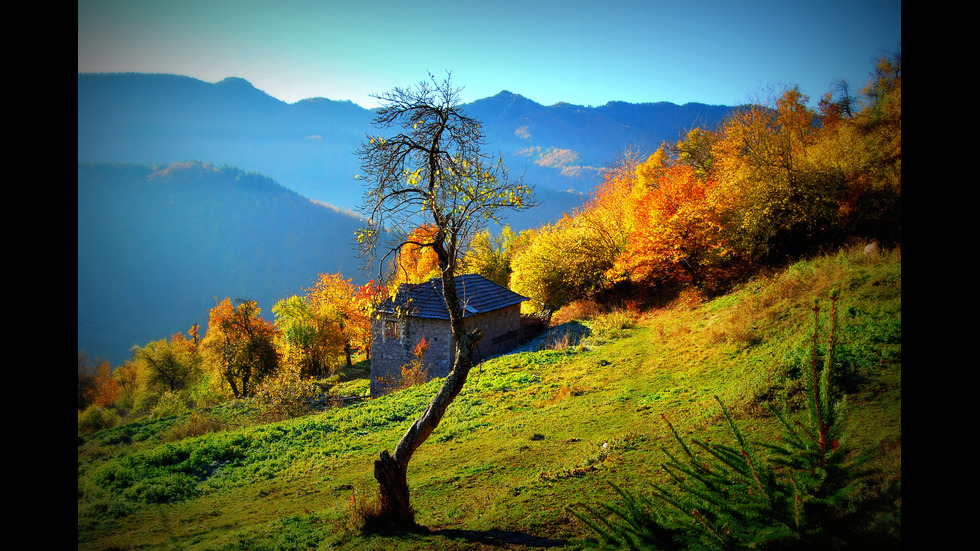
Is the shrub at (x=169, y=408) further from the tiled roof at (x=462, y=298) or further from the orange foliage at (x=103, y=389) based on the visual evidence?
the orange foliage at (x=103, y=389)

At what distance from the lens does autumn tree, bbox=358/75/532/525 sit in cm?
641

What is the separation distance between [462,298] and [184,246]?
156m

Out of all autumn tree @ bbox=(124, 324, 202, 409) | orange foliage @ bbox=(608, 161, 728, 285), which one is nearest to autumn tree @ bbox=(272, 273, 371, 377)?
autumn tree @ bbox=(124, 324, 202, 409)

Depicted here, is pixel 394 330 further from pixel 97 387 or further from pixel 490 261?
pixel 97 387

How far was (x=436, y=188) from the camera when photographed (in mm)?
6527

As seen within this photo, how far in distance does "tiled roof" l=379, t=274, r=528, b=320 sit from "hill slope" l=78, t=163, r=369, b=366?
98304 mm

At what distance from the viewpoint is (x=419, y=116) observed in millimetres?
6566

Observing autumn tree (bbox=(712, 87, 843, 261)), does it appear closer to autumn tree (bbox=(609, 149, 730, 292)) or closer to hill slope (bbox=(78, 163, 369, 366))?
autumn tree (bbox=(609, 149, 730, 292))

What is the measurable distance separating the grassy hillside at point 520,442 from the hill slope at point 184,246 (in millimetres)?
108421

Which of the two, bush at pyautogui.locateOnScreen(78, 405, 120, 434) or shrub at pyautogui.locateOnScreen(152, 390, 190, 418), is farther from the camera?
bush at pyautogui.locateOnScreen(78, 405, 120, 434)

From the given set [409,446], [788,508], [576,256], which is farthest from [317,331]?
[788,508]
